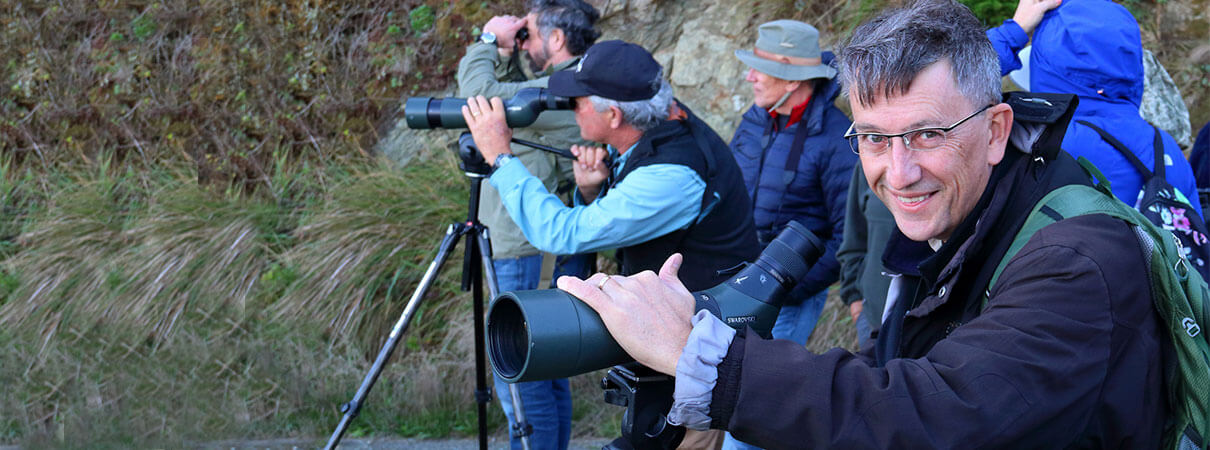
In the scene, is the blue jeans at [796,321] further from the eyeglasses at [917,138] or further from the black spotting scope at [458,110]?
the eyeglasses at [917,138]

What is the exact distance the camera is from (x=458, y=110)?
3477mm

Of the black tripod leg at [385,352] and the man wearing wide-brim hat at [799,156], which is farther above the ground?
the man wearing wide-brim hat at [799,156]

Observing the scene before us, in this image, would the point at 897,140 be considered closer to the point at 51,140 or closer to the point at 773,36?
the point at 773,36

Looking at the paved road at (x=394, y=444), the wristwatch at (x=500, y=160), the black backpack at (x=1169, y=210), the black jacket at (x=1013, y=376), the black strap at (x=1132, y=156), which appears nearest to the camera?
the black jacket at (x=1013, y=376)

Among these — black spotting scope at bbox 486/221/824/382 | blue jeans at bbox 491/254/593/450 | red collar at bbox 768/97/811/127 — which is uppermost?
black spotting scope at bbox 486/221/824/382

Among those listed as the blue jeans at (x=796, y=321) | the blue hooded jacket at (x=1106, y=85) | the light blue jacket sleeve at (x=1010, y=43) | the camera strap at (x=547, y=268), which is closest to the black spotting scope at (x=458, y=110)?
the camera strap at (x=547, y=268)

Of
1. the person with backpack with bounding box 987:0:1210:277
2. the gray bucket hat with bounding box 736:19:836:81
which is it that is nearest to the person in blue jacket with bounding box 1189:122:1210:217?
the person with backpack with bounding box 987:0:1210:277

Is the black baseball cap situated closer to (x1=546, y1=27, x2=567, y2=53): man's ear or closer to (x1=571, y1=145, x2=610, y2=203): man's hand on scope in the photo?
(x1=571, y1=145, x2=610, y2=203): man's hand on scope

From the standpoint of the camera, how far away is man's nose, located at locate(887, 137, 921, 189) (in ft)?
5.02

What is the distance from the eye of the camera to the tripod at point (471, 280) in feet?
11.7

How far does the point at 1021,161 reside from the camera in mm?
1528

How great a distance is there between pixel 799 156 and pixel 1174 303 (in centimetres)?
246

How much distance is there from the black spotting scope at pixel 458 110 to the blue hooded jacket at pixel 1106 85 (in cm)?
162

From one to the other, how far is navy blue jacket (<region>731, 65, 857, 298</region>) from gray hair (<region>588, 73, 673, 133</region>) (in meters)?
0.74
